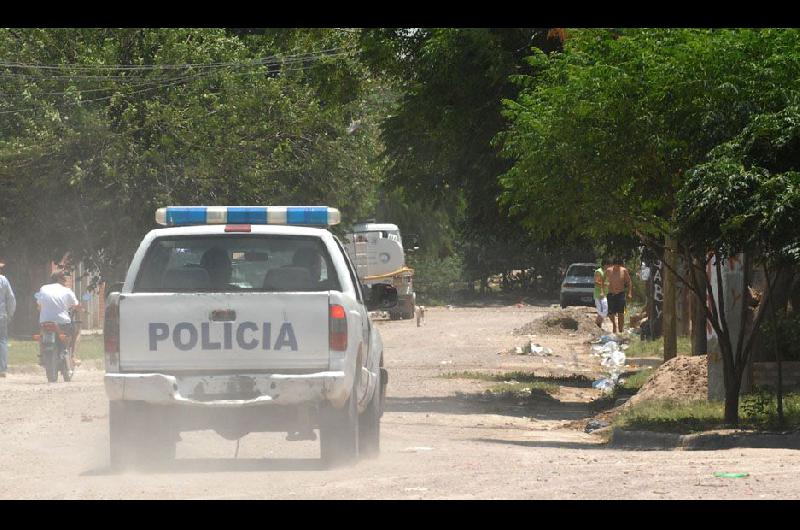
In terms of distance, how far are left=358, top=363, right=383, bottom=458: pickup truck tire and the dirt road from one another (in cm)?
12

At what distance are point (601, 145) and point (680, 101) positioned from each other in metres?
1.01

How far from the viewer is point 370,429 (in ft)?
39.4

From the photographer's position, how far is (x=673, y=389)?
60.9 ft

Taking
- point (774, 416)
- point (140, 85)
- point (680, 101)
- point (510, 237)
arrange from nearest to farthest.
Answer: point (680, 101) < point (774, 416) < point (510, 237) < point (140, 85)

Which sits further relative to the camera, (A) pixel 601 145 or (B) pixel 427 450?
(A) pixel 601 145

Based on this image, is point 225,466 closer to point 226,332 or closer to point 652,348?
point 226,332

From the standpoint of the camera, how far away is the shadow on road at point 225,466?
10.8m

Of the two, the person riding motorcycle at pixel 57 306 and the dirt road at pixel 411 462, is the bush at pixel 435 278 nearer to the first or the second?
the person riding motorcycle at pixel 57 306

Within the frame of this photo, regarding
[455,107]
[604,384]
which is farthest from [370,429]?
[604,384]

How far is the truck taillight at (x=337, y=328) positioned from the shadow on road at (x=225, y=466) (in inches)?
41.6

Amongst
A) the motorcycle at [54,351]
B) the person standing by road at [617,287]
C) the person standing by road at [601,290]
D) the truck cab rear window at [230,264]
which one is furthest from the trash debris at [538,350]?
the truck cab rear window at [230,264]

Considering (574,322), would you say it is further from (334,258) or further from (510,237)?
(334,258)

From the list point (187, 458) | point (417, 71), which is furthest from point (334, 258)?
point (417, 71)

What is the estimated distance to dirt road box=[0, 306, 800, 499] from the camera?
30.5 feet
